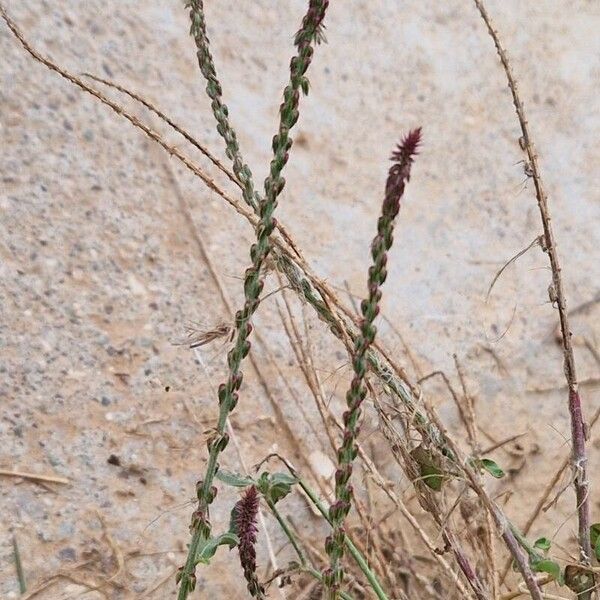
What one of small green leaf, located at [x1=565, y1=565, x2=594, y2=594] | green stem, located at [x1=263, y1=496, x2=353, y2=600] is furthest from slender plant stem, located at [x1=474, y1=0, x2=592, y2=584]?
green stem, located at [x1=263, y1=496, x2=353, y2=600]

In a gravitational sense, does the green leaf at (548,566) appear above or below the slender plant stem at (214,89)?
below

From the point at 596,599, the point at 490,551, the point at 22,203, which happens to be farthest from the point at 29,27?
the point at 596,599

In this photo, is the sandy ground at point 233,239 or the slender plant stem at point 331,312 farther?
the sandy ground at point 233,239

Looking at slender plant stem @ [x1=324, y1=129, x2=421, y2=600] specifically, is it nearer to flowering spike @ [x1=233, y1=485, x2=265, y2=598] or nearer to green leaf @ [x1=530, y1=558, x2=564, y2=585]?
flowering spike @ [x1=233, y1=485, x2=265, y2=598]

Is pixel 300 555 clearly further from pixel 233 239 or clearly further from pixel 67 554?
pixel 233 239

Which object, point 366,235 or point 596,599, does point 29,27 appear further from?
point 596,599

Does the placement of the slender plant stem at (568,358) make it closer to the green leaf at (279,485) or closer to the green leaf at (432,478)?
the green leaf at (432,478)

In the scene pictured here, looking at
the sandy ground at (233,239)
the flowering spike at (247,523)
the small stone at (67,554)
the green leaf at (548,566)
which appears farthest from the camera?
the sandy ground at (233,239)

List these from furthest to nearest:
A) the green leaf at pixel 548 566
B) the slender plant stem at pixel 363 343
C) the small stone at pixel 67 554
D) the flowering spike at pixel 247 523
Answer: the small stone at pixel 67 554
the green leaf at pixel 548 566
the flowering spike at pixel 247 523
the slender plant stem at pixel 363 343

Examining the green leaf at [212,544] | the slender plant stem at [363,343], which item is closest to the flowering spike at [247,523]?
the green leaf at [212,544]
